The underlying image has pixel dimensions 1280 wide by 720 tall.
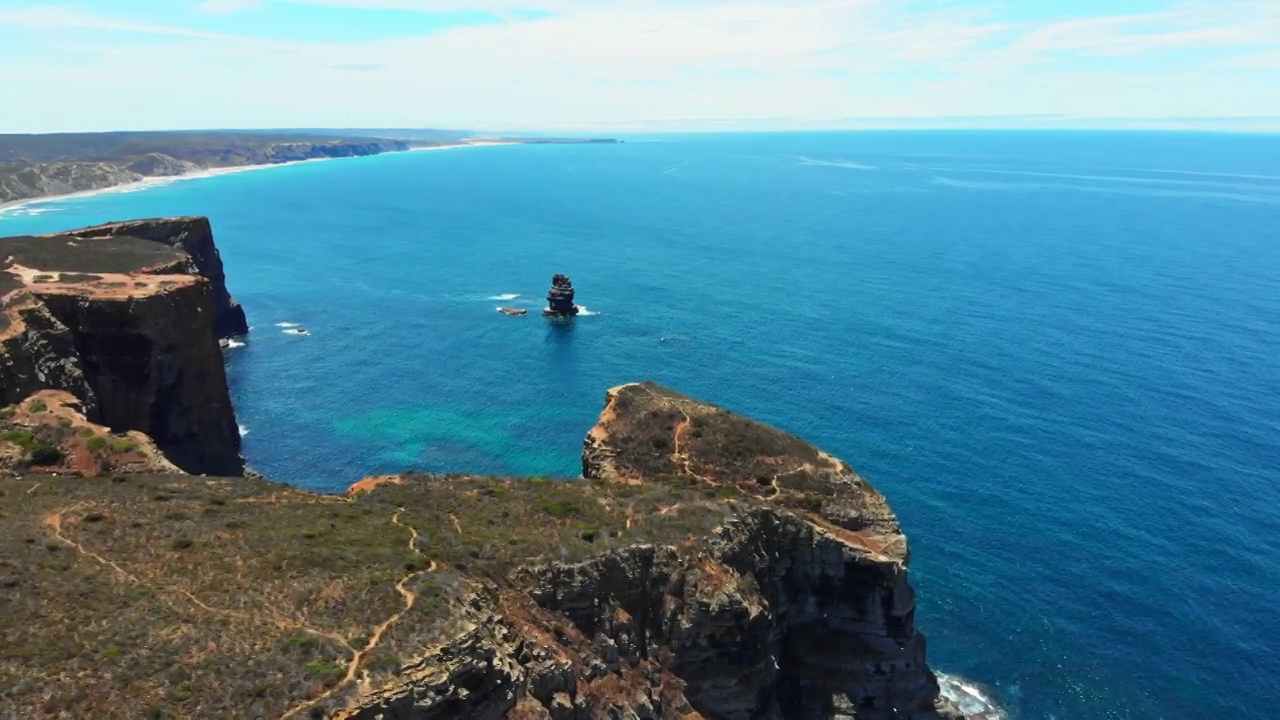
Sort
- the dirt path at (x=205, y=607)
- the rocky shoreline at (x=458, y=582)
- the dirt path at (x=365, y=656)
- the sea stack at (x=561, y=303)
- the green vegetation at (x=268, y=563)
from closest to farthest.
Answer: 1. the dirt path at (x=365, y=656)
2. the green vegetation at (x=268, y=563)
3. the rocky shoreline at (x=458, y=582)
4. the dirt path at (x=205, y=607)
5. the sea stack at (x=561, y=303)

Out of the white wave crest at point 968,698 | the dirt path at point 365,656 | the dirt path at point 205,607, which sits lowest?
the white wave crest at point 968,698

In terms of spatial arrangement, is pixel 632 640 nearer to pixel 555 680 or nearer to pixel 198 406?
pixel 555 680

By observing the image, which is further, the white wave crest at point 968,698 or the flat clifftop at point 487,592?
the white wave crest at point 968,698

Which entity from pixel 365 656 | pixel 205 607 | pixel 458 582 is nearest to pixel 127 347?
pixel 205 607

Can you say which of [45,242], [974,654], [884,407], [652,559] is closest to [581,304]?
[884,407]

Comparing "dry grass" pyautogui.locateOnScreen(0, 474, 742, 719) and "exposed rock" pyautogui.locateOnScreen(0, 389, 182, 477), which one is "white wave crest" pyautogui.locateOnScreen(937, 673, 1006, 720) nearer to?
"dry grass" pyautogui.locateOnScreen(0, 474, 742, 719)

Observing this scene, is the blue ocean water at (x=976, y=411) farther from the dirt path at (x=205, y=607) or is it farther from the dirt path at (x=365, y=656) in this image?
the dirt path at (x=205, y=607)

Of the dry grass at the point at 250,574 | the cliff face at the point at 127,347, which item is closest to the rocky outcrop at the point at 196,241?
the cliff face at the point at 127,347
